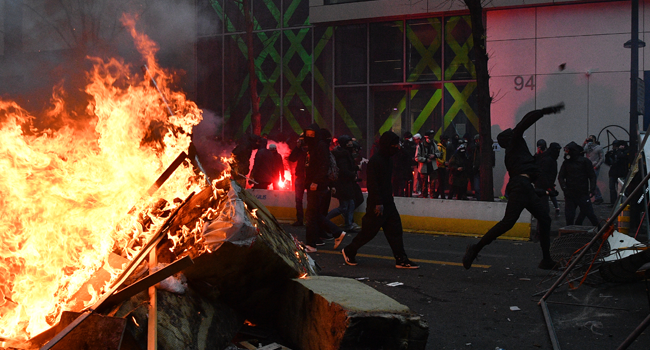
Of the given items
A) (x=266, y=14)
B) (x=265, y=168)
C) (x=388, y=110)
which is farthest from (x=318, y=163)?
(x=266, y=14)

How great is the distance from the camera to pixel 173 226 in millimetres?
Answer: 3869

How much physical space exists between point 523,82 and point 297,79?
8013 mm

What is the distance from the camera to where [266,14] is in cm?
2058

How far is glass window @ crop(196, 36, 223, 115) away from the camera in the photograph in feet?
70.1

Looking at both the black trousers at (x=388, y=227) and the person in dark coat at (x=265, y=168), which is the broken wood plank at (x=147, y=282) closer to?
the black trousers at (x=388, y=227)

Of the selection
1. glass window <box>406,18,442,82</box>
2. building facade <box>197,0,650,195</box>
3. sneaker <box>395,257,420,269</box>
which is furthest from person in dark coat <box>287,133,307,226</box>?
glass window <box>406,18,442,82</box>

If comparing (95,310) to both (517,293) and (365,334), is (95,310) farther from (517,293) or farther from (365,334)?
(517,293)

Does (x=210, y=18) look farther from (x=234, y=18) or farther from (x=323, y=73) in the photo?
(x=323, y=73)

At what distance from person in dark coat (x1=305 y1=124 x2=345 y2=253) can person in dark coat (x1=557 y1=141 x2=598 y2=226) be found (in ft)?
14.8

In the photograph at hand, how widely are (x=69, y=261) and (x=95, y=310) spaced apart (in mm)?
868

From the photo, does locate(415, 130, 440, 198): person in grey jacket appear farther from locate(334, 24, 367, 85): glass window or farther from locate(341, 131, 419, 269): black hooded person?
locate(341, 131, 419, 269): black hooded person

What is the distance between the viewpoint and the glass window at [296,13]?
781 inches

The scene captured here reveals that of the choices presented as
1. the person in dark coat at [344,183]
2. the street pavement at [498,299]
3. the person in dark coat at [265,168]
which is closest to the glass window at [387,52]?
the person in dark coat at [265,168]

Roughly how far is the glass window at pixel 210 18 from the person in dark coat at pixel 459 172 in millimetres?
10750
